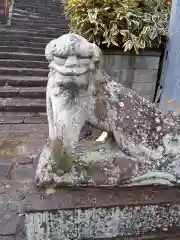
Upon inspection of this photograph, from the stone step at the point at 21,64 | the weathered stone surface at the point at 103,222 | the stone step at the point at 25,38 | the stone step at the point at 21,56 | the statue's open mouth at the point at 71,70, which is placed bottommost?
the weathered stone surface at the point at 103,222

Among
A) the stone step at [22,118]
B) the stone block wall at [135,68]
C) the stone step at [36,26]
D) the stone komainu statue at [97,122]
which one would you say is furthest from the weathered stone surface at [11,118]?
the stone step at [36,26]

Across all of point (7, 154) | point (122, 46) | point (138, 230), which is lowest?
point (7, 154)

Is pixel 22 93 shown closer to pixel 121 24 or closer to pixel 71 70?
pixel 121 24

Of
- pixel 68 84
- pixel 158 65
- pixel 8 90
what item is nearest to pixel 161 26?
pixel 158 65

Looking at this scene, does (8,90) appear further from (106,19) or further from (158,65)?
(158,65)

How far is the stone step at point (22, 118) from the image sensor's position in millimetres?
4024

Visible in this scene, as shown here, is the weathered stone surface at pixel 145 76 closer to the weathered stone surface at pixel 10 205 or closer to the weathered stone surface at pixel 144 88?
the weathered stone surface at pixel 144 88

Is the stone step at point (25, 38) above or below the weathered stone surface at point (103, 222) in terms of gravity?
above

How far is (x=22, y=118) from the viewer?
4.15 m

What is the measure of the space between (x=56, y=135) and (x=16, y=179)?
1179mm

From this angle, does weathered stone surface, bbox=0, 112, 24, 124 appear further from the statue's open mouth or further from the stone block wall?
the statue's open mouth

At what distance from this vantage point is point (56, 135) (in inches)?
58.1

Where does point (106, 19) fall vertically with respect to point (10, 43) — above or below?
above

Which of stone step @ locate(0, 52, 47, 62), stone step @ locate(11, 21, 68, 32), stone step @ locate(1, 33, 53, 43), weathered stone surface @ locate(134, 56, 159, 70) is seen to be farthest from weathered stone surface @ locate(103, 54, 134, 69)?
stone step @ locate(11, 21, 68, 32)
